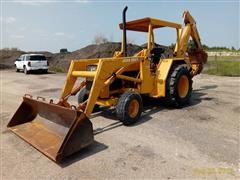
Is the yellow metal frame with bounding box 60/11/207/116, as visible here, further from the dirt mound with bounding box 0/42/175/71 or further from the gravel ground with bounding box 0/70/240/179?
the dirt mound with bounding box 0/42/175/71

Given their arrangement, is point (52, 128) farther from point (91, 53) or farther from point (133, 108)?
point (91, 53)

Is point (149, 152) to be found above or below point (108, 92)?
below

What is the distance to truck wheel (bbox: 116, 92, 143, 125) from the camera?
18.5 ft

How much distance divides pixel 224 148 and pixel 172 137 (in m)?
0.99

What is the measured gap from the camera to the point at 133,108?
5973mm

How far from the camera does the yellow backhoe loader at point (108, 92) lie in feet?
14.7

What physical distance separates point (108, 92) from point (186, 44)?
3.33 meters

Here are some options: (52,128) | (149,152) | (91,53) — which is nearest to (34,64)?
(91,53)

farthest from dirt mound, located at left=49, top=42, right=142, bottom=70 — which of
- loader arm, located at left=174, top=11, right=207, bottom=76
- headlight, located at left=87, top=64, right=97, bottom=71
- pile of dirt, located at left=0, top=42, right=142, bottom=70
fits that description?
headlight, located at left=87, top=64, right=97, bottom=71

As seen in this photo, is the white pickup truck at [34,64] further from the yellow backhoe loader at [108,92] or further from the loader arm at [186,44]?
the yellow backhoe loader at [108,92]

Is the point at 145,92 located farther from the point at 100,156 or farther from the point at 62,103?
the point at 100,156

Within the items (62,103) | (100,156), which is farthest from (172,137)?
(62,103)

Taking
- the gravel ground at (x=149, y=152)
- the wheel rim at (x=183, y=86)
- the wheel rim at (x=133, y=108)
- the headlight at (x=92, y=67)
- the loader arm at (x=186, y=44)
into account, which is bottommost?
the gravel ground at (x=149, y=152)

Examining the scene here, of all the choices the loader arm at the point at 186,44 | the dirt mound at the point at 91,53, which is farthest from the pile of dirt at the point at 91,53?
the loader arm at the point at 186,44
